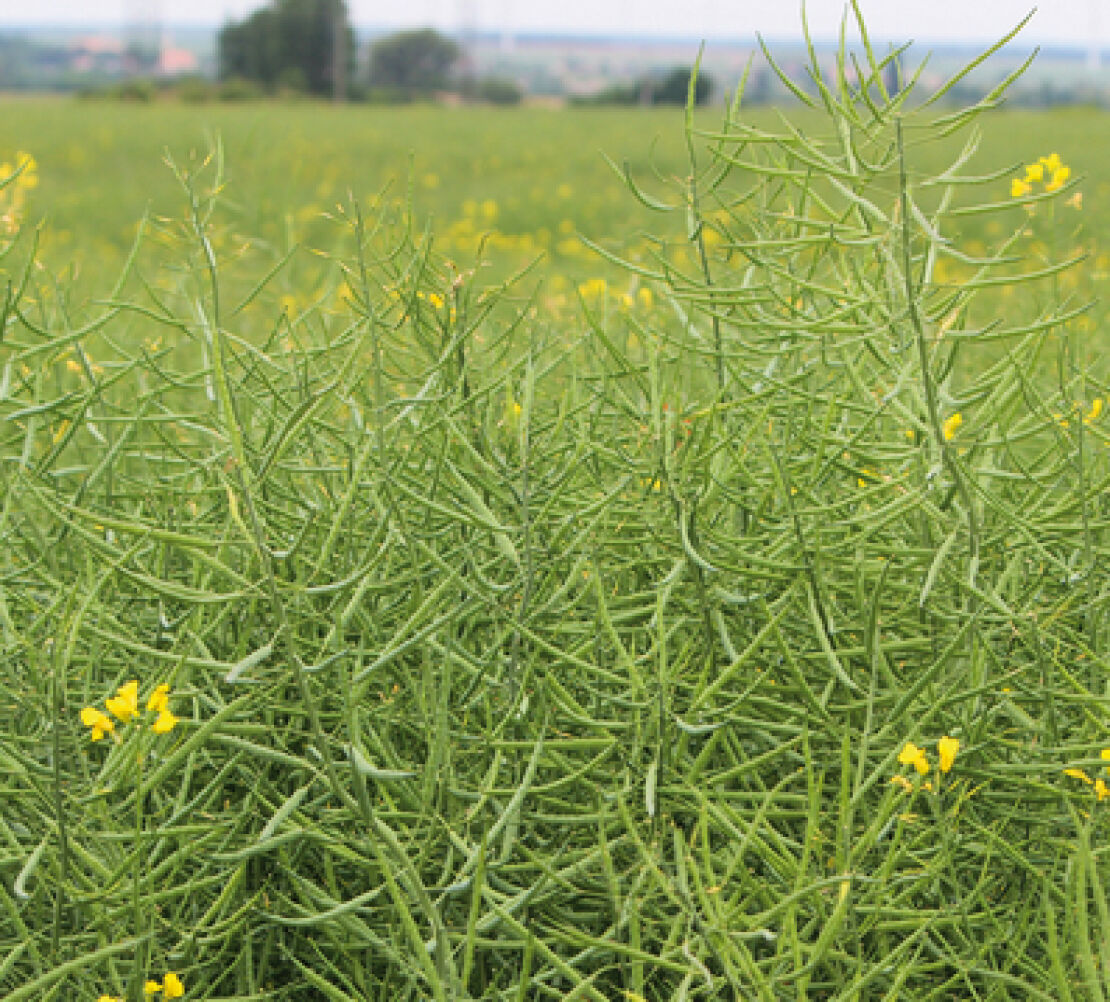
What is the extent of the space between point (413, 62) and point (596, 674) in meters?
54.3

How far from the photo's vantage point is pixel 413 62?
52.0 metres

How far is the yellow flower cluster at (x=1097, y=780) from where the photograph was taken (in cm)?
98

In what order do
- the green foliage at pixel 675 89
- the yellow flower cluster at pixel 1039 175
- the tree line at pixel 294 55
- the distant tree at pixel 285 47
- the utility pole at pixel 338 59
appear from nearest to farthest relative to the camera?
the yellow flower cluster at pixel 1039 175, the green foliage at pixel 675 89, the utility pole at pixel 338 59, the tree line at pixel 294 55, the distant tree at pixel 285 47

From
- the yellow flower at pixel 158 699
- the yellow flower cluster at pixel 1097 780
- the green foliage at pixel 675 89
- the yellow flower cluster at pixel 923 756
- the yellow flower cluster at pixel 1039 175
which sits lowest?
the yellow flower cluster at pixel 1097 780

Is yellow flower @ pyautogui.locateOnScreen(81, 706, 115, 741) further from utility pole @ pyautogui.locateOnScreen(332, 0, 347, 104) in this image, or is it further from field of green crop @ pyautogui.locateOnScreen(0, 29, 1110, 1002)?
utility pole @ pyautogui.locateOnScreen(332, 0, 347, 104)

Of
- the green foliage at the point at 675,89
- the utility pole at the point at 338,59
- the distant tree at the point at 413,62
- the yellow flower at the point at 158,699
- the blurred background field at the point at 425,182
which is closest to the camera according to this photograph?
the yellow flower at the point at 158,699

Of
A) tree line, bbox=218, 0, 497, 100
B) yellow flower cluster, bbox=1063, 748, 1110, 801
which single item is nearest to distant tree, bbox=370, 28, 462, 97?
tree line, bbox=218, 0, 497, 100

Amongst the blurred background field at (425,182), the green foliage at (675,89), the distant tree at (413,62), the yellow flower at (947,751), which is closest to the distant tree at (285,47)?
the distant tree at (413,62)

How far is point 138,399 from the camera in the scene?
4.40 ft

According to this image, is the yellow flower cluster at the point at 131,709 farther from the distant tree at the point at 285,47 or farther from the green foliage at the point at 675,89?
the distant tree at the point at 285,47

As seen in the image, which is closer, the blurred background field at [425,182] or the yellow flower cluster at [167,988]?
the yellow flower cluster at [167,988]

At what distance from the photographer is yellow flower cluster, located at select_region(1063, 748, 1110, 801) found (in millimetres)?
983

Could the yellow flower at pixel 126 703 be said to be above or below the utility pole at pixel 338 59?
below

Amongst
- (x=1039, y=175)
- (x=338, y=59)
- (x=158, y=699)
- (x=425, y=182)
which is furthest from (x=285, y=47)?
(x=158, y=699)
